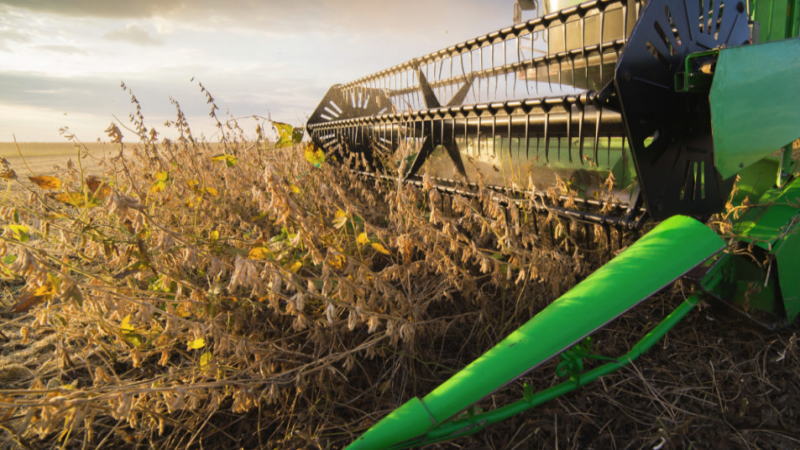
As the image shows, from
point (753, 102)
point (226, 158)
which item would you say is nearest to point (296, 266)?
point (226, 158)

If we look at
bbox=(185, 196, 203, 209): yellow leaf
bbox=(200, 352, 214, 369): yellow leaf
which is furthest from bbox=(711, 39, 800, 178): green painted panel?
bbox=(185, 196, 203, 209): yellow leaf

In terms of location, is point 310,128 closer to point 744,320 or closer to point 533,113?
point 533,113

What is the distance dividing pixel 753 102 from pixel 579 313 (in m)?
1.14

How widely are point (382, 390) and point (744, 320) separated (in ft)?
5.61

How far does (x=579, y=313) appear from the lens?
49.4 inches

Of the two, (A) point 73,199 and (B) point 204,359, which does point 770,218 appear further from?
(A) point 73,199

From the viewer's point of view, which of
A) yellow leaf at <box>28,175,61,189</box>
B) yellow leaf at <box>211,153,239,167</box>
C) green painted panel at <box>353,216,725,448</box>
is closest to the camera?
green painted panel at <box>353,216,725,448</box>

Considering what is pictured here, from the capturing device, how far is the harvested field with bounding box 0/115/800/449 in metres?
1.48

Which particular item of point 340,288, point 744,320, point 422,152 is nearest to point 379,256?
point 422,152

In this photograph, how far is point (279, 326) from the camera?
213 cm

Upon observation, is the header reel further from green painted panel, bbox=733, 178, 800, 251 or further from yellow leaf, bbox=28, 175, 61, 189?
yellow leaf, bbox=28, 175, 61, 189

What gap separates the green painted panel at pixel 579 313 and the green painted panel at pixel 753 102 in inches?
15.8

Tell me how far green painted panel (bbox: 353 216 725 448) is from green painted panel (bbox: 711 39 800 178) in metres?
0.40

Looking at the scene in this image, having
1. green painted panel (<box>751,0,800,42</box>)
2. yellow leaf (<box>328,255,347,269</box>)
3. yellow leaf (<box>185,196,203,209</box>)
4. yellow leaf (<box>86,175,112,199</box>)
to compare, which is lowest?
yellow leaf (<box>328,255,347,269</box>)
